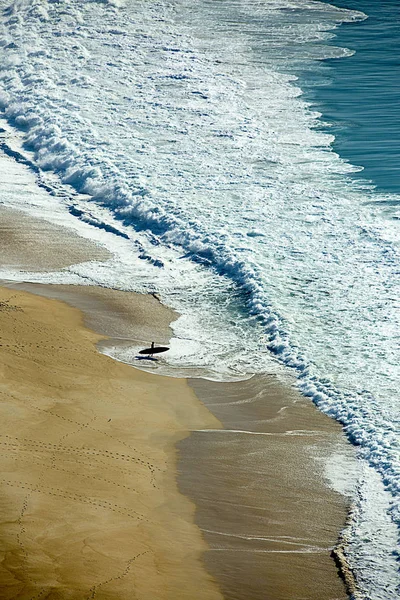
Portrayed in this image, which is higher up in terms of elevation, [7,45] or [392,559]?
[7,45]

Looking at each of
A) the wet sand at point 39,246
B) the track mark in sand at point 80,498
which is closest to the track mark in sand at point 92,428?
the track mark in sand at point 80,498

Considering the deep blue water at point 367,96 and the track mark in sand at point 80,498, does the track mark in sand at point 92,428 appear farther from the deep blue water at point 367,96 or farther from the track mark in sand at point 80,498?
the deep blue water at point 367,96

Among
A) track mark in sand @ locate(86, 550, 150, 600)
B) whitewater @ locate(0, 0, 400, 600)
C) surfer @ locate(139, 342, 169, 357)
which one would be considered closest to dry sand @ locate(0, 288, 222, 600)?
track mark in sand @ locate(86, 550, 150, 600)

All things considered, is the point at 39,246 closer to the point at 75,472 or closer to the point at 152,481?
the point at 75,472

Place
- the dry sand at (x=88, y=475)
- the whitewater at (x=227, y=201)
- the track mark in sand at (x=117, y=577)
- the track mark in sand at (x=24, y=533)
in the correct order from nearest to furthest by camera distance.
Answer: the track mark in sand at (x=117, y=577)
the track mark in sand at (x=24, y=533)
the dry sand at (x=88, y=475)
the whitewater at (x=227, y=201)

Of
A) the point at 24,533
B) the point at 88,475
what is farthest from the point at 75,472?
the point at 24,533

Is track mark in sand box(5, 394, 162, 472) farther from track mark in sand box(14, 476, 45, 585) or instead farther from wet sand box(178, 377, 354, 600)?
track mark in sand box(14, 476, 45, 585)

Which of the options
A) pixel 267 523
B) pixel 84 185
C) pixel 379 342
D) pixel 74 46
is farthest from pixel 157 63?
pixel 267 523

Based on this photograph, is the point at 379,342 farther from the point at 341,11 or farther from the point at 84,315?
the point at 341,11
